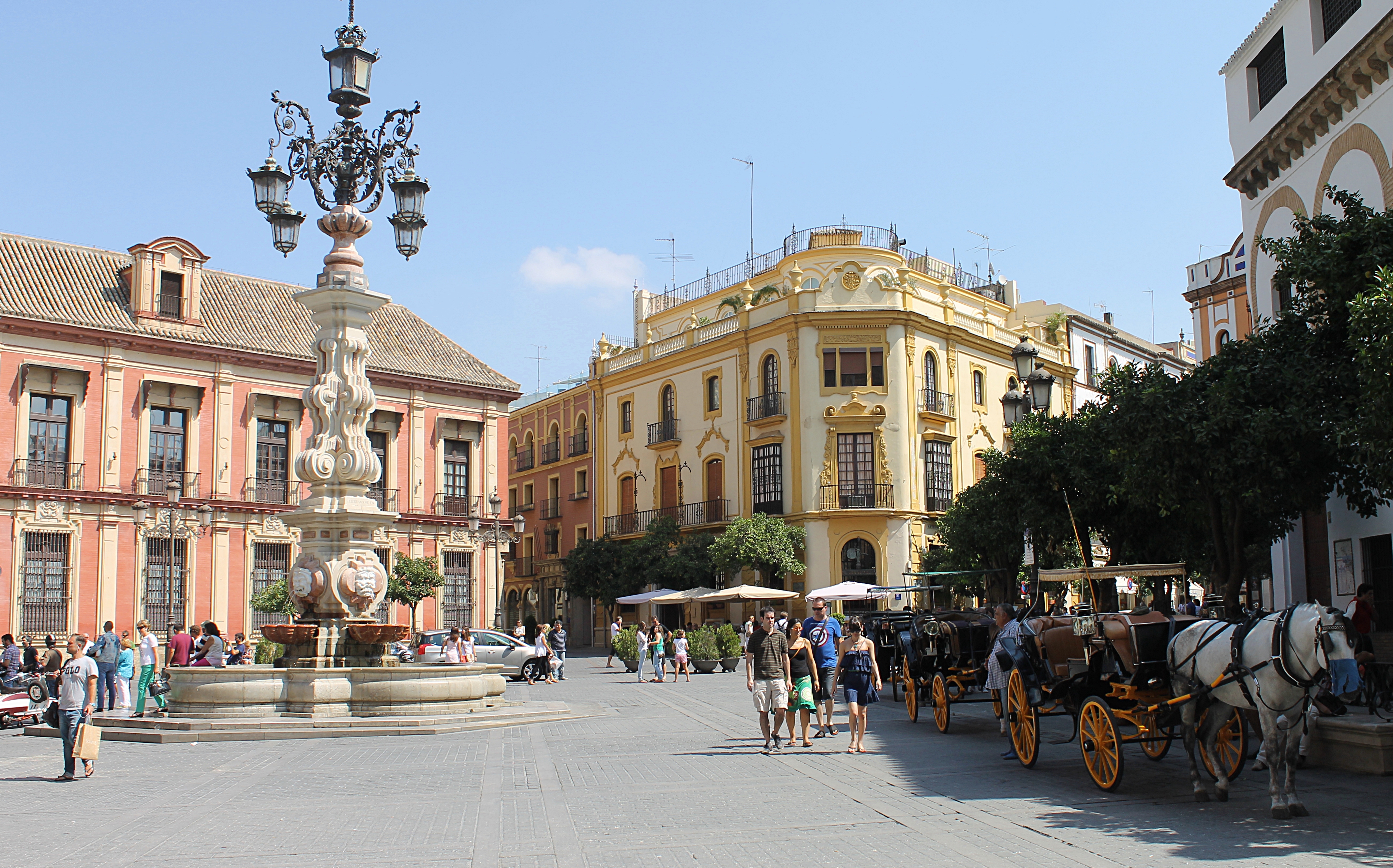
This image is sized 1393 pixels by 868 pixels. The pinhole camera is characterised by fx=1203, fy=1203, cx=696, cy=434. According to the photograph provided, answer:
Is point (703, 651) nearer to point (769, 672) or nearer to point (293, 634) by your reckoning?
point (293, 634)

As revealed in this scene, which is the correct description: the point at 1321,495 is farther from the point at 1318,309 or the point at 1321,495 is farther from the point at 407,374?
the point at 407,374

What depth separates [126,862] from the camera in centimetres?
745

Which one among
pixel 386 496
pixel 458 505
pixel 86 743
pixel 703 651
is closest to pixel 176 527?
pixel 386 496

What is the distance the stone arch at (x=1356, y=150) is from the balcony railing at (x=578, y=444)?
35754 millimetres

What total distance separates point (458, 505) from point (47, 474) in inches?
513

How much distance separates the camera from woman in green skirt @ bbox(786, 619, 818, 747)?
12922 mm

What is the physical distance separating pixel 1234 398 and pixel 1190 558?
1046cm

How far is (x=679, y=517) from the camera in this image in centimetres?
4497

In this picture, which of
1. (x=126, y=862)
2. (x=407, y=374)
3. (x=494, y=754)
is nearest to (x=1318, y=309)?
(x=494, y=754)

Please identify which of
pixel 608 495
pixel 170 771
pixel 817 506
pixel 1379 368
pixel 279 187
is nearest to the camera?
pixel 1379 368

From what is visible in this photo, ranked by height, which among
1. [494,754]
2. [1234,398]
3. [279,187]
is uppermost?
[279,187]

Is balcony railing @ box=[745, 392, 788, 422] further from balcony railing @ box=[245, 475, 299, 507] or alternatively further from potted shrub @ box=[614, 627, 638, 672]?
balcony railing @ box=[245, 475, 299, 507]

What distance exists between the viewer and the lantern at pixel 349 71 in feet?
57.0

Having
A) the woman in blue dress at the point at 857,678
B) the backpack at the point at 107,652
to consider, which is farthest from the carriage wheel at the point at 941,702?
the backpack at the point at 107,652
